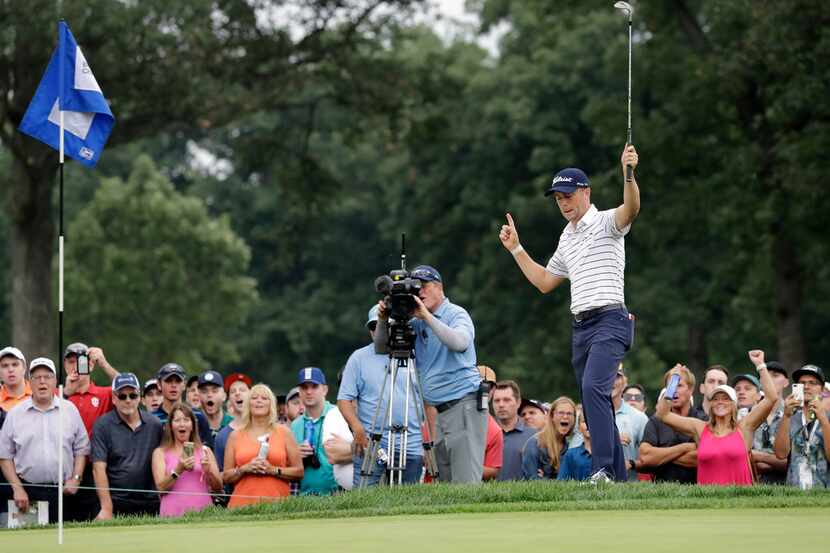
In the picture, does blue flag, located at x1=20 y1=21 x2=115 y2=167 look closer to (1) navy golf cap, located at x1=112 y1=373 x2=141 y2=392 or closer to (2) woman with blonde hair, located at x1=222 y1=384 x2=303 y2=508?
(1) navy golf cap, located at x1=112 y1=373 x2=141 y2=392

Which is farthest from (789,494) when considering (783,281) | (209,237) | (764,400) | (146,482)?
(209,237)

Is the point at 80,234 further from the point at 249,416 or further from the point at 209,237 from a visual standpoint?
the point at 249,416

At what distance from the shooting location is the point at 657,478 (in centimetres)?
1365

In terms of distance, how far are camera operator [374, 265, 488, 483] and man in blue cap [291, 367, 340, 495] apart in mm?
1251

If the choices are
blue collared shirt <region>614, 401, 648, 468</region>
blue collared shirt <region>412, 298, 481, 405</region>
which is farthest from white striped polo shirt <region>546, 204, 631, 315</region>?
blue collared shirt <region>614, 401, 648, 468</region>

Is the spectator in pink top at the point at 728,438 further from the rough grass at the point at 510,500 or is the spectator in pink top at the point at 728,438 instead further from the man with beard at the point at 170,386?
the man with beard at the point at 170,386

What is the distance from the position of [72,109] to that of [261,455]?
10.1 feet

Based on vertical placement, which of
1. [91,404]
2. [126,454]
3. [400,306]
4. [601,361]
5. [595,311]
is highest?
[400,306]

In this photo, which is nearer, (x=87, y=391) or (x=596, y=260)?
(x=596, y=260)

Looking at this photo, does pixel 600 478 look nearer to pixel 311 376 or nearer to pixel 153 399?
pixel 311 376

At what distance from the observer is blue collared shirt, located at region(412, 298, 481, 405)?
13.0m

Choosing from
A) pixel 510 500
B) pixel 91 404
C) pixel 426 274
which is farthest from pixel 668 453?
pixel 91 404

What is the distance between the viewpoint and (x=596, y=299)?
37.8 ft

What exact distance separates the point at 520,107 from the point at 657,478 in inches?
1254
